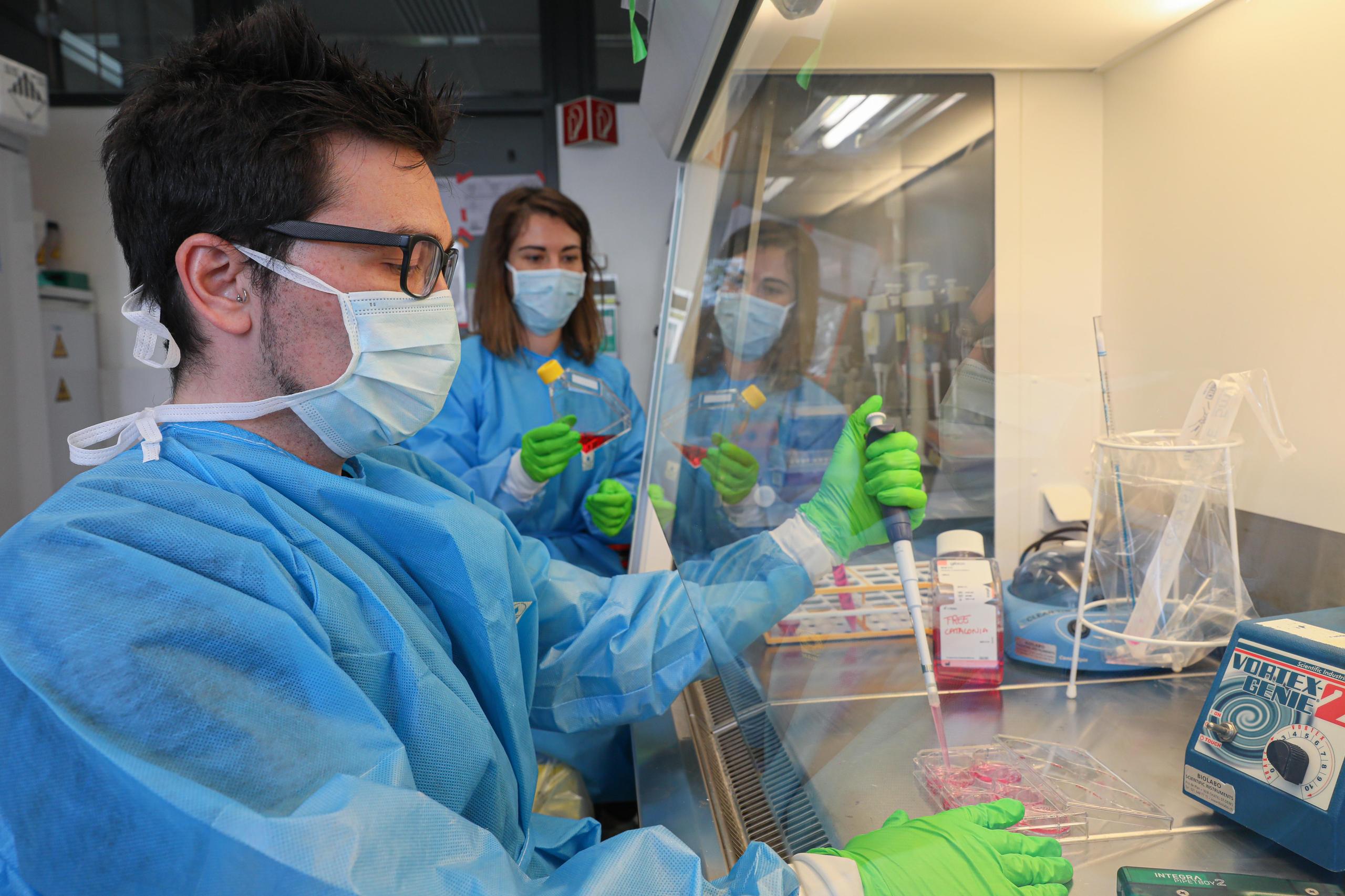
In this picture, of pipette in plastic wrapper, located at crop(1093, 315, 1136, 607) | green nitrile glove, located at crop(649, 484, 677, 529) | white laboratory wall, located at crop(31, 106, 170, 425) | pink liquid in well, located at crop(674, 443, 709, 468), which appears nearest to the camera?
pipette in plastic wrapper, located at crop(1093, 315, 1136, 607)

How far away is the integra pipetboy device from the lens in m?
0.55

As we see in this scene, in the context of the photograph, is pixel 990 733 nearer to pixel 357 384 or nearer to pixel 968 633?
pixel 968 633

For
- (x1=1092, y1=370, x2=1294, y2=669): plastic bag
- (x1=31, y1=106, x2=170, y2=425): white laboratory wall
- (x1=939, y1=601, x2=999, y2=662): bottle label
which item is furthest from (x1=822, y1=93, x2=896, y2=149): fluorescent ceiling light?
(x1=31, y1=106, x2=170, y2=425): white laboratory wall

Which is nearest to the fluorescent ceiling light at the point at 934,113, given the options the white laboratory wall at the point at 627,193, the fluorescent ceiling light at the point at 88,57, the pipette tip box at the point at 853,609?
the pipette tip box at the point at 853,609

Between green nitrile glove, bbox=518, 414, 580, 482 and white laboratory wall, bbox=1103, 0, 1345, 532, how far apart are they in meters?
1.24

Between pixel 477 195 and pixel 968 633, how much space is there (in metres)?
3.45

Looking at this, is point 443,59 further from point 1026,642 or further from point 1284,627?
point 1284,627

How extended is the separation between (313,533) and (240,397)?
20 cm

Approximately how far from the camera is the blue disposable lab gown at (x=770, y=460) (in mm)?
1010

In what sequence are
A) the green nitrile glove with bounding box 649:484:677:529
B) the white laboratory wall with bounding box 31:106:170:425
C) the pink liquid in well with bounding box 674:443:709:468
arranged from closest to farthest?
1. the pink liquid in well with bounding box 674:443:709:468
2. the green nitrile glove with bounding box 649:484:677:529
3. the white laboratory wall with bounding box 31:106:170:425

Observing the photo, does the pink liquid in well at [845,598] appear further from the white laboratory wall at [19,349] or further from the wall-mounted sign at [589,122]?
the white laboratory wall at [19,349]

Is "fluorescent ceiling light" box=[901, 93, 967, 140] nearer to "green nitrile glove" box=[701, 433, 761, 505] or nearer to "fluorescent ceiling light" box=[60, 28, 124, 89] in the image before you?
"green nitrile glove" box=[701, 433, 761, 505]

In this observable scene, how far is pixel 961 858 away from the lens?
619 mm

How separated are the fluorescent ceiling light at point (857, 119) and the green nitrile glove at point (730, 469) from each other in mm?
415
